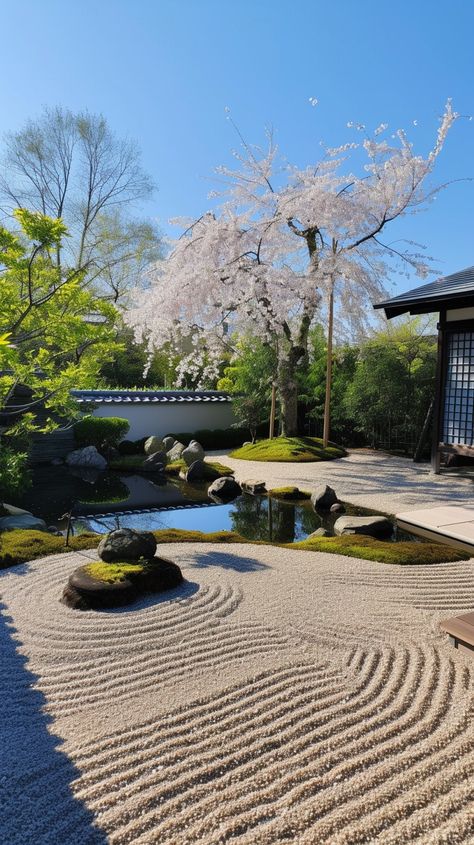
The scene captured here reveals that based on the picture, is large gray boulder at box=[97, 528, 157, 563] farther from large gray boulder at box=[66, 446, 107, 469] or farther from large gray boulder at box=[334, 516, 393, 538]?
large gray boulder at box=[66, 446, 107, 469]

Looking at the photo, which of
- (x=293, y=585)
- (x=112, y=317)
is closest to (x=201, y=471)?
(x=112, y=317)

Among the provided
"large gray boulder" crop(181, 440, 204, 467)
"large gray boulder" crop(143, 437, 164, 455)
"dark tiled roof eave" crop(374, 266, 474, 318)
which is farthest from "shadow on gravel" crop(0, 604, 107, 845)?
"large gray boulder" crop(143, 437, 164, 455)

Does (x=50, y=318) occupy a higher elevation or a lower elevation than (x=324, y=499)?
higher

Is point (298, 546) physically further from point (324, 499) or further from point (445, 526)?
point (324, 499)

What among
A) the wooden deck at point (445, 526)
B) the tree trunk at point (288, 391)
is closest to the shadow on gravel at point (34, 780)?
the wooden deck at point (445, 526)

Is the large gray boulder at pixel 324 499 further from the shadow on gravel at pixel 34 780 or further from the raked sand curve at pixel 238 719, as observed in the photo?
the shadow on gravel at pixel 34 780

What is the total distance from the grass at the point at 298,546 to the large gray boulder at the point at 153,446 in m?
6.95

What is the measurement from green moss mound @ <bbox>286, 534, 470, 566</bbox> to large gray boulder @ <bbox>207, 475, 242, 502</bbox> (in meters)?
3.22

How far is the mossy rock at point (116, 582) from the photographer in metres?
3.79

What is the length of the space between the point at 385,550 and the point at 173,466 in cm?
661

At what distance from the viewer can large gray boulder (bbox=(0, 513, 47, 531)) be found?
19.9 feet

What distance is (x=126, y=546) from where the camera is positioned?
4215 millimetres

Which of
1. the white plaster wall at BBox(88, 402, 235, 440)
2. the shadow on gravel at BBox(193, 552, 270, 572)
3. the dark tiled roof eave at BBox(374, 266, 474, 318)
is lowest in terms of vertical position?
the shadow on gravel at BBox(193, 552, 270, 572)

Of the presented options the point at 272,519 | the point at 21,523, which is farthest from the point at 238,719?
the point at 272,519
